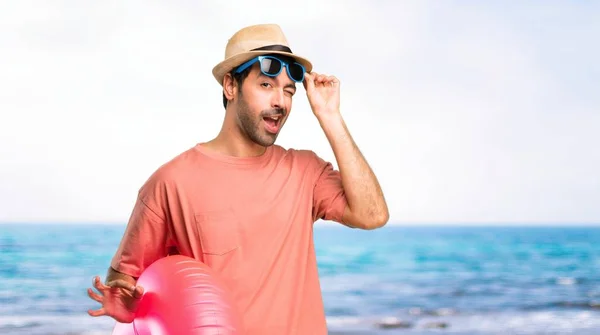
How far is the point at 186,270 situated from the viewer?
277cm

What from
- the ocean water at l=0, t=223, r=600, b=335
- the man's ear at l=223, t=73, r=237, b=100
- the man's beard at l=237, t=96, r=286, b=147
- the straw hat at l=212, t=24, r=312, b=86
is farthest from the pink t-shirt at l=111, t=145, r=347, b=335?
the ocean water at l=0, t=223, r=600, b=335

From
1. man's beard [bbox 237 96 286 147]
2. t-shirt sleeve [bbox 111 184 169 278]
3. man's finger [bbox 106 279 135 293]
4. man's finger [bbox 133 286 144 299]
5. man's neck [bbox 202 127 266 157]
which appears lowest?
man's finger [bbox 133 286 144 299]

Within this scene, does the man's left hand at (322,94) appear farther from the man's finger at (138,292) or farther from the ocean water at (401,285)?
the ocean water at (401,285)

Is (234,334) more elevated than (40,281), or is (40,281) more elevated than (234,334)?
(234,334)

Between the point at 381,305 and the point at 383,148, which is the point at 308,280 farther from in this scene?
the point at 383,148

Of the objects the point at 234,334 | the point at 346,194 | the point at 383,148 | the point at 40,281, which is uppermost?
the point at 383,148

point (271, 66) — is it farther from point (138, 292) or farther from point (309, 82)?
point (138, 292)

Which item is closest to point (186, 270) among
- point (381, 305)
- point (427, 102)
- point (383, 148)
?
point (381, 305)

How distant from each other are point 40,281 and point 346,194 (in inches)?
596

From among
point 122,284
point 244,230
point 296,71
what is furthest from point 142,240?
point 296,71

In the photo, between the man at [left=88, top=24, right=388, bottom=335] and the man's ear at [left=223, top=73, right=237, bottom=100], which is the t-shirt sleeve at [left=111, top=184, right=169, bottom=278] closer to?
the man at [left=88, top=24, right=388, bottom=335]

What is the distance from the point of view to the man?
9.61ft

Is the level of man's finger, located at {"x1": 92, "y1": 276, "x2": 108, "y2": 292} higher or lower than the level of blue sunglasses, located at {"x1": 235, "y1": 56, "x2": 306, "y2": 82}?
lower

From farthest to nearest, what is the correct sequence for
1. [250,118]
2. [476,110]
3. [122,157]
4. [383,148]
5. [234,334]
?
[476,110], [383,148], [122,157], [250,118], [234,334]
